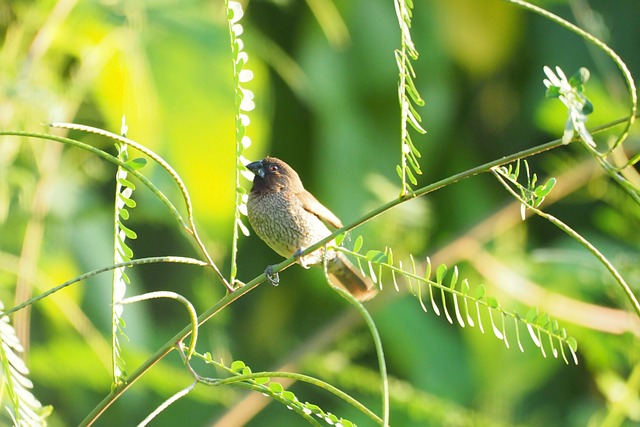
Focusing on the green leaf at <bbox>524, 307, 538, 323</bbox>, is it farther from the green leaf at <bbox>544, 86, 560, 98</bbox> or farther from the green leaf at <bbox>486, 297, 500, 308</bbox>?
the green leaf at <bbox>544, 86, 560, 98</bbox>

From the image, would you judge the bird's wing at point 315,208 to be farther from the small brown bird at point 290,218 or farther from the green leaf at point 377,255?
the green leaf at point 377,255

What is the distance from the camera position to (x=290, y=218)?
284cm

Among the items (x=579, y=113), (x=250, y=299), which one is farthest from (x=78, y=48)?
(x=579, y=113)

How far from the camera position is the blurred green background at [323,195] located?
3.20m

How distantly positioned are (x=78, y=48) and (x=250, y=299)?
185 cm

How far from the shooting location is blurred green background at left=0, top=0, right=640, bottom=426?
10.5ft

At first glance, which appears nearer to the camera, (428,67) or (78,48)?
(78,48)

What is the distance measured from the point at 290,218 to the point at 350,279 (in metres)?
0.27

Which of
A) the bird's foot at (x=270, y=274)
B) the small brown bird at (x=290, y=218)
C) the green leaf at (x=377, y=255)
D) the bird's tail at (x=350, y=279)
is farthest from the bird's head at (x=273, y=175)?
the green leaf at (x=377, y=255)

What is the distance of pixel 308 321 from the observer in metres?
4.95

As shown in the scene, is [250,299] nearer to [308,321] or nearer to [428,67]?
[308,321]

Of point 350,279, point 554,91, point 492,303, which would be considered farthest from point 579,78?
point 350,279

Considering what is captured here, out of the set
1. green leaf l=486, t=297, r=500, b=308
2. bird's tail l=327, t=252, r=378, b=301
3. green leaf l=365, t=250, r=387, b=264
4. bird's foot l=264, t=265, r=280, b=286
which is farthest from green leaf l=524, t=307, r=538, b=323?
bird's tail l=327, t=252, r=378, b=301

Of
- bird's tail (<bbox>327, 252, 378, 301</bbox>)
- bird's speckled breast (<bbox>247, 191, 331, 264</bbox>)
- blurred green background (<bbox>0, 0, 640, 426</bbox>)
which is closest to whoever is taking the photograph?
bird's speckled breast (<bbox>247, 191, 331, 264</bbox>)
